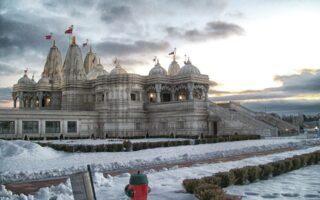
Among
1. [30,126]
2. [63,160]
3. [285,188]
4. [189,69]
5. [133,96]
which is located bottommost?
[285,188]

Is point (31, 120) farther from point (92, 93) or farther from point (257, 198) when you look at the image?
point (257, 198)

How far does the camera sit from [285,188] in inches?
518

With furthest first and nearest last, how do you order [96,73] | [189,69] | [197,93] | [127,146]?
[96,73]
[197,93]
[189,69]
[127,146]

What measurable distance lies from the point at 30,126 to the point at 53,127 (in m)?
3.38

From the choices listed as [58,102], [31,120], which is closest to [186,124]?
[31,120]

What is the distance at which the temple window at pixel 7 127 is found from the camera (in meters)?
49.1

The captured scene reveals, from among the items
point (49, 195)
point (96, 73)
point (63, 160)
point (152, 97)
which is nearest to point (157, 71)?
point (152, 97)

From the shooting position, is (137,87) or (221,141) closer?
(221,141)

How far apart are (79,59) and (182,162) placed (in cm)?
5077

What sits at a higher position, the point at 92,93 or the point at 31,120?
the point at 92,93

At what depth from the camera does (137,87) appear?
58438mm

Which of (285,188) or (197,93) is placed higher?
(197,93)

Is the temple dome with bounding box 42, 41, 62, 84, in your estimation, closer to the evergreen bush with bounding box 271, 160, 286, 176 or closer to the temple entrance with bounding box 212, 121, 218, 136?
the temple entrance with bounding box 212, 121, 218, 136

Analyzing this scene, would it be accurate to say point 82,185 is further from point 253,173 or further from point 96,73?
point 96,73
